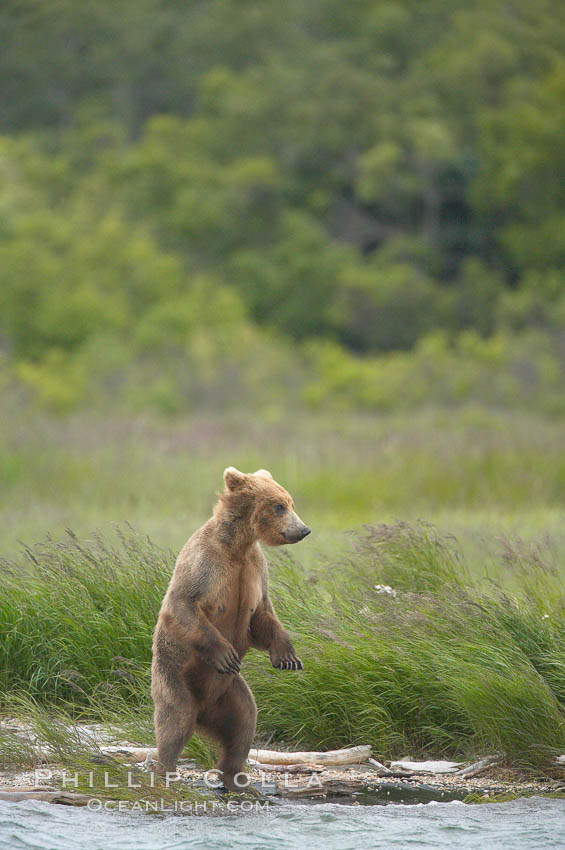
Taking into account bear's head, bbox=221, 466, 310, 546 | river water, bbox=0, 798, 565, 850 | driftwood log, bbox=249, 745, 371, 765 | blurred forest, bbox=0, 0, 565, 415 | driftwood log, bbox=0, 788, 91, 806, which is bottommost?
river water, bbox=0, 798, 565, 850

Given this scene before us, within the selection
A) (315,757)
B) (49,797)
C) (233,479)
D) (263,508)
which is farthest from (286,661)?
(49,797)

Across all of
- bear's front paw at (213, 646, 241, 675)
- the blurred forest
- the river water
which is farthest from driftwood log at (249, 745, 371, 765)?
the blurred forest

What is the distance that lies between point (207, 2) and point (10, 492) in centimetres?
6190

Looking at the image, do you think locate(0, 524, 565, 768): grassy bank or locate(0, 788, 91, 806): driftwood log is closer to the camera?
locate(0, 788, 91, 806): driftwood log

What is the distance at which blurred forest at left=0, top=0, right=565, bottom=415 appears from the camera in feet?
150

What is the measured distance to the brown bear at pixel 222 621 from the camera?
5.14 m

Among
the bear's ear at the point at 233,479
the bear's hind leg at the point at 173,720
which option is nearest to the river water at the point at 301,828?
the bear's hind leg at the point at 173,720

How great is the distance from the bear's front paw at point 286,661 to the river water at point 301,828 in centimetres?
68

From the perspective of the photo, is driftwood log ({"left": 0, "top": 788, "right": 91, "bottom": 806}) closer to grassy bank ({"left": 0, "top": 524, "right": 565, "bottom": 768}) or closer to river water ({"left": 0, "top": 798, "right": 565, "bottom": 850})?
river water ({"left": 0, "top": 798, "right": 565, "bottom": 850})

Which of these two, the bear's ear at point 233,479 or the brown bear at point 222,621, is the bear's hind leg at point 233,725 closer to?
the brown bear at point 222,621

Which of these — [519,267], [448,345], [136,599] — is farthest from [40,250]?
[136,599]

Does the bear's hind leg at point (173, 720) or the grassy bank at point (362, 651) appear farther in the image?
the grassy bank at point (362, 651)

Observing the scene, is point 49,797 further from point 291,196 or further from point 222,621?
point 291,196

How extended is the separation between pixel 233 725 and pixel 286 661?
38 cm
